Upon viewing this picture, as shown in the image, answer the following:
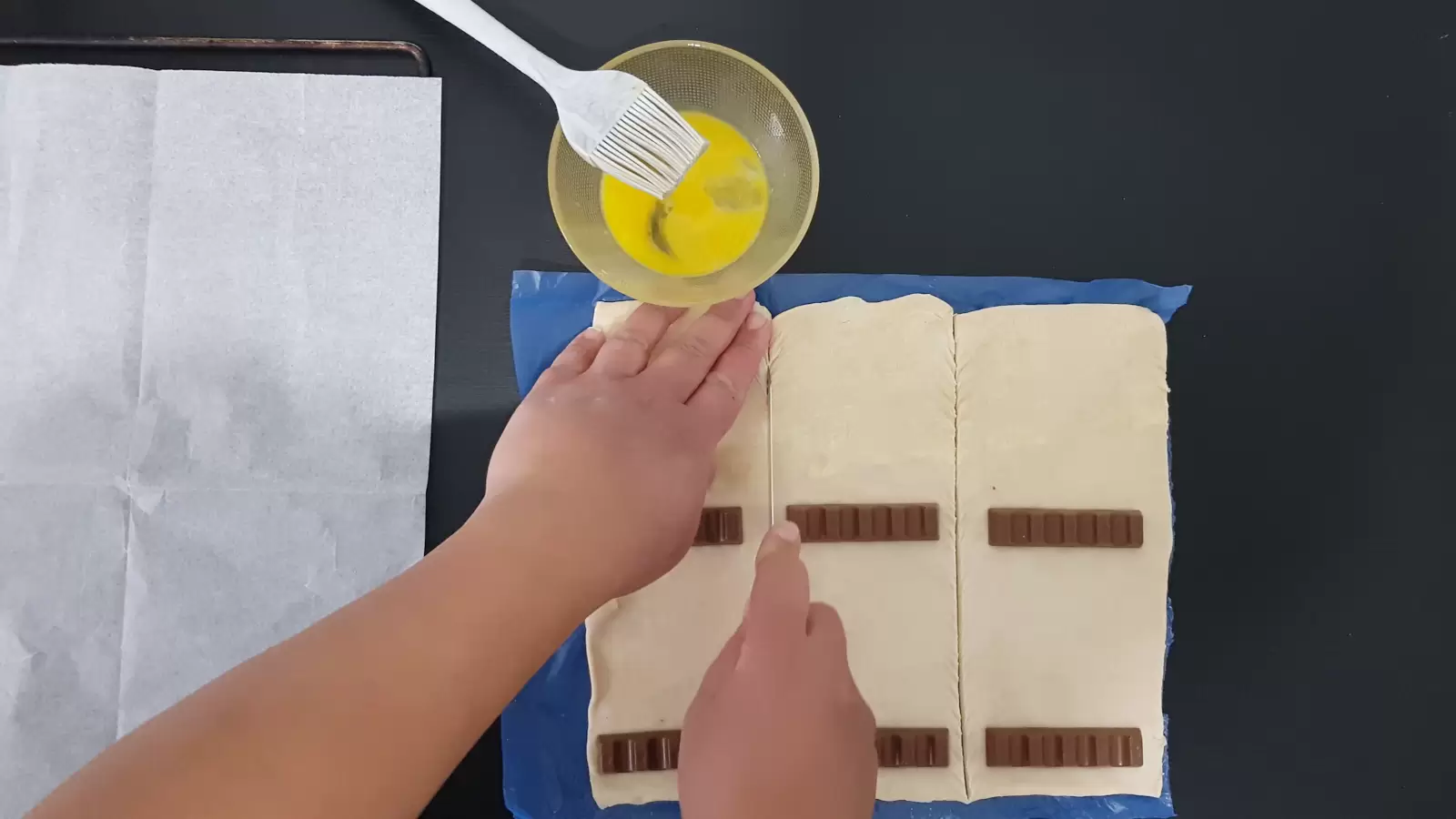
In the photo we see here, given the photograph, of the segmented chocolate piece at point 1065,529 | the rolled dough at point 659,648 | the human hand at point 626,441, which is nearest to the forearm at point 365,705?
the human hand at point 626,441

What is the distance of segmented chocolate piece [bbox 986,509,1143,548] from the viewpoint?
2.43 ft

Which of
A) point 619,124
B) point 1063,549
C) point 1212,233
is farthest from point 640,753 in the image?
point 1212,233

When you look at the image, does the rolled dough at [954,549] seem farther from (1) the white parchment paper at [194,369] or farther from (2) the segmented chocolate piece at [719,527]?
(1) the white parchment paper at [194,369]

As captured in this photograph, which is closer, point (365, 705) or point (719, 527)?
point (365, 705)

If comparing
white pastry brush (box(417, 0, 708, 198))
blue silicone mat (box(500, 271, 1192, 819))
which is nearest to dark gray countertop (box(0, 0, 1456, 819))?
blue silicone mat (box(500, 271, 1192, 819))

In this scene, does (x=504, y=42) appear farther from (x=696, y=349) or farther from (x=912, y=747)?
(x=912, y=747)

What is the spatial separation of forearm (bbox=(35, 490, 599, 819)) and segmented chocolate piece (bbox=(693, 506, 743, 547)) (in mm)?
172

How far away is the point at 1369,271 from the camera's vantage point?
795 millimetres

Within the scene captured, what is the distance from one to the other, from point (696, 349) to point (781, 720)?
30 centimetres

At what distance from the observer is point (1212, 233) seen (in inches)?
31.3

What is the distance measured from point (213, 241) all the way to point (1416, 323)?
108 centimetres

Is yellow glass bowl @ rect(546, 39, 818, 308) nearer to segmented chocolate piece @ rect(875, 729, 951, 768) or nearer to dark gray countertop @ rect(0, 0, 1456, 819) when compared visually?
dark gray countertop @ rect(0, 0, 1456, 819)

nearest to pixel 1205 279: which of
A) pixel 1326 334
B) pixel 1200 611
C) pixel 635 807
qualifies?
pixel 1326 334

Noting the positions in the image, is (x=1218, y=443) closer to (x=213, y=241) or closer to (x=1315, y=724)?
(x=1315, y=724)
